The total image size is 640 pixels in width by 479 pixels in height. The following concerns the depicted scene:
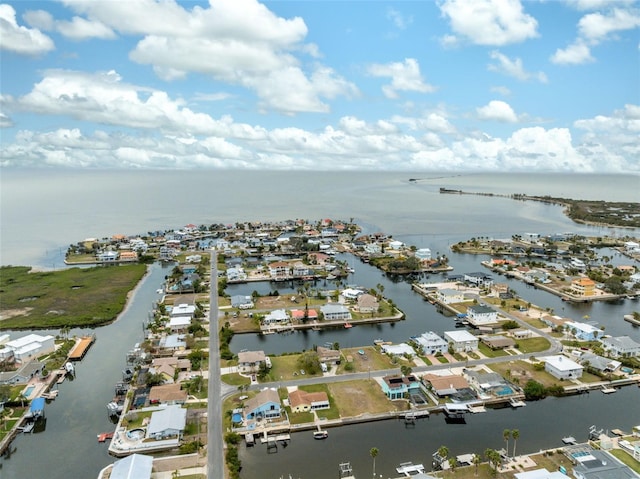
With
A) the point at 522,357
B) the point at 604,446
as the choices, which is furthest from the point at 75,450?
the point at 522,357

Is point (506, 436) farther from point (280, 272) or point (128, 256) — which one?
point (128, 256)

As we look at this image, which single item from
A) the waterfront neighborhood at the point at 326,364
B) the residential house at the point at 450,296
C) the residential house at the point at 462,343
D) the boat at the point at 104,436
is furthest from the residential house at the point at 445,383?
the boat at the point at 104,436

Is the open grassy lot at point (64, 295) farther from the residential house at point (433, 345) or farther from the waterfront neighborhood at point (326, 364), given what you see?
the residential house at point (433, 345)

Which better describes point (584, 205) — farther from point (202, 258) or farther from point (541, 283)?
point (202, 258)

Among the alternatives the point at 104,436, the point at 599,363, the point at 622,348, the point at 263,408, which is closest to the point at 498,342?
the point at 599,363

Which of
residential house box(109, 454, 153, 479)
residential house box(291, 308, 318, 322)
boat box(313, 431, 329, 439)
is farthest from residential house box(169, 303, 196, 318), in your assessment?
boat box(313, 431, 329, 439)

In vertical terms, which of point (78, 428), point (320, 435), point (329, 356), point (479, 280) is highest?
point (479, 280)
